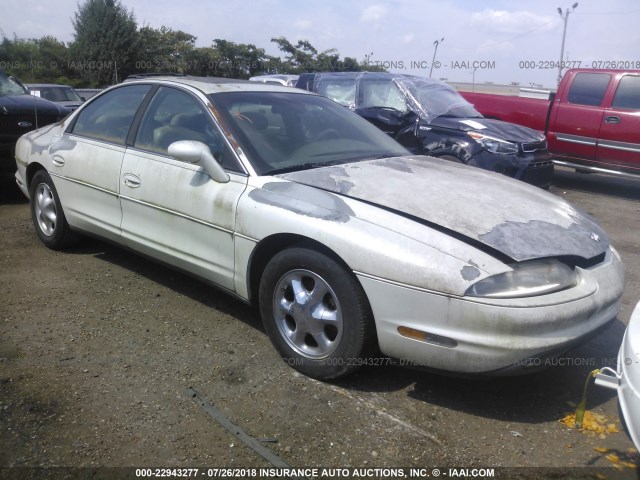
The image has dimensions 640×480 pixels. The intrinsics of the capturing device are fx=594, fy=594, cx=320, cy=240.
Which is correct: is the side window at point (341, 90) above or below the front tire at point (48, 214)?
above

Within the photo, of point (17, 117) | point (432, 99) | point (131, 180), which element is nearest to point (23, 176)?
point (131, 180)

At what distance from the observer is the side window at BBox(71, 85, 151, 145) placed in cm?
438

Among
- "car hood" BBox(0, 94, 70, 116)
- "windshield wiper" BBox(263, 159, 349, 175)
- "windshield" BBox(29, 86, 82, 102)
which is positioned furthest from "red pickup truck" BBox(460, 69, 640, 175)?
"windshield" BBox(29, 86, 82, 102)

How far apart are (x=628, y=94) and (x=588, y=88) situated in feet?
2.01

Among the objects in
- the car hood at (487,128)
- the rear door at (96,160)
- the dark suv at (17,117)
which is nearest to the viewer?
the rear door at (96,160)

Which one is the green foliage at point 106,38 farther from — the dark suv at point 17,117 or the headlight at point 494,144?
the headlight at point 494,144

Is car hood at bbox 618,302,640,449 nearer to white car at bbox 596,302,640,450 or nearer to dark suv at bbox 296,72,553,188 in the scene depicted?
white car at bbox 596,302,640,450

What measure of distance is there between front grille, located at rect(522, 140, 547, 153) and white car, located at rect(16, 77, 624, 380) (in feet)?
11.7

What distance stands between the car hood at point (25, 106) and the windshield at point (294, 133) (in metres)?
4.38

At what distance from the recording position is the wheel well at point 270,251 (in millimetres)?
3088

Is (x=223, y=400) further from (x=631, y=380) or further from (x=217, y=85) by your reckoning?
(x=217, y=85)

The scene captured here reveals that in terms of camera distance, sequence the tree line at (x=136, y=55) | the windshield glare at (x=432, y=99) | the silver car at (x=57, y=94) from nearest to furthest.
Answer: the windshield glare at (x=432, y=99), the silver car at (x=57, y=94), the tree line at (x=136, y=55)

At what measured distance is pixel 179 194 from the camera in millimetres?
3746

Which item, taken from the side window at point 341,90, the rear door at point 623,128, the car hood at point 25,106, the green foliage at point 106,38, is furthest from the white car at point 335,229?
the green foliage at point 106,38
